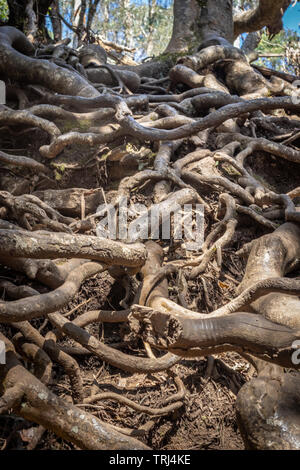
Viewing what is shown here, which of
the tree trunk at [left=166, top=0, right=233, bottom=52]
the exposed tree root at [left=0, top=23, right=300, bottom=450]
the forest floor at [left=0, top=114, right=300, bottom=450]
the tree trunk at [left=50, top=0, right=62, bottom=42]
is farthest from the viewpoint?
the tree trunk at [left=50, top=0, right=62, bottom=42]

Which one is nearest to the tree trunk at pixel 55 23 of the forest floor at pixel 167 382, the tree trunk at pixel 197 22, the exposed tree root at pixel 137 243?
the exposed tree root at pixel 137 243

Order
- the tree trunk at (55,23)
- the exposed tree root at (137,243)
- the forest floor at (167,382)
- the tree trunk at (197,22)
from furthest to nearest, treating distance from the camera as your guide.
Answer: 1. the tree trunk at (55,23)
2. the tree trunk at (197,22)
3. the forest floor at (167,382)
4. the exposed tree root at (137,243)

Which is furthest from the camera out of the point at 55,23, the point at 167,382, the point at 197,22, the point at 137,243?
the point at 55,23

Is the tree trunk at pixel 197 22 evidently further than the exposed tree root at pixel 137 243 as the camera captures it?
Yes

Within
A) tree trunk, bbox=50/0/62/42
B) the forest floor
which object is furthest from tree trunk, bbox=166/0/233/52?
the forest floor

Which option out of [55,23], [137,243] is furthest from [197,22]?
[137,243]

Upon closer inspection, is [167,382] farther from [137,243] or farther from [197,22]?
[197,22]

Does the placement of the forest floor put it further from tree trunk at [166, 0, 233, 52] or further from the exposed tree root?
tree trunk at [166, 0, 233, 52]

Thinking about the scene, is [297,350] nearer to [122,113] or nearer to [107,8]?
[122,113]

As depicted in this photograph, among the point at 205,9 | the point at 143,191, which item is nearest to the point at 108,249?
the point at 143,191

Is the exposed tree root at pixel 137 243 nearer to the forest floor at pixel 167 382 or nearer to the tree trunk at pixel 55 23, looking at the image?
the forest floor at pixel 167 382

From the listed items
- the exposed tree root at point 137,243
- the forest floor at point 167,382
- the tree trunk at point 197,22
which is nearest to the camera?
the exposed tree root at point 137,243

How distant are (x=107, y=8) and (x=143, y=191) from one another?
2029cm

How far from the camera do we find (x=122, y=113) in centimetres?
394
